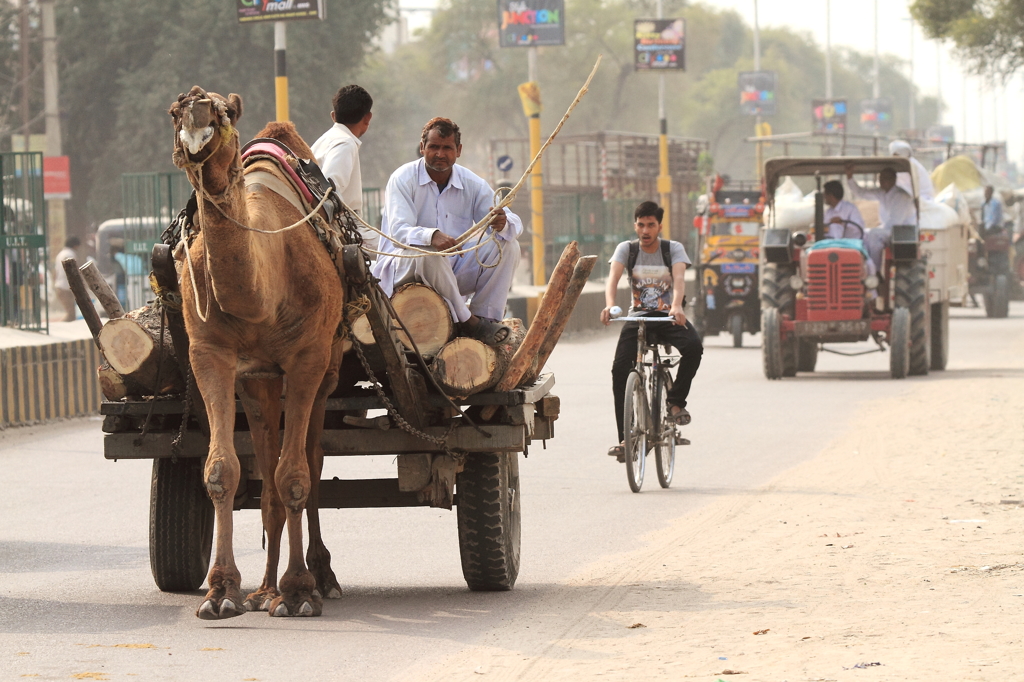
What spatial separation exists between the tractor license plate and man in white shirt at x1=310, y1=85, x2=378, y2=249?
1229 centimetres

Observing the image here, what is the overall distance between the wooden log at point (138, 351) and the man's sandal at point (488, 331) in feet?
Result: 4.68

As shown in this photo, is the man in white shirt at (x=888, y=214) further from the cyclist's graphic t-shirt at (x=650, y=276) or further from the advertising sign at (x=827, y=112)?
the advertising sign at (x=827, y=112)

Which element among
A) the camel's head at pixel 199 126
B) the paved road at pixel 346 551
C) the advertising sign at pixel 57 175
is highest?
the advertising sign at pixel 57 175

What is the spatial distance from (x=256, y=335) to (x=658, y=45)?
129 feet

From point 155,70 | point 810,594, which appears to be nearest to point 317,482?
point 810,594

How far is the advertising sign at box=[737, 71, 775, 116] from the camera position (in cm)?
8338

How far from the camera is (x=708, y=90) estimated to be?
119 meters

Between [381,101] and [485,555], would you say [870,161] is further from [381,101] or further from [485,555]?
[381,101]

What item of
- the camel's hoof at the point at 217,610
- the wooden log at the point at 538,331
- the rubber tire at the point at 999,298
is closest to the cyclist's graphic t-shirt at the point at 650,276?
the wooden log at the point at 538,331

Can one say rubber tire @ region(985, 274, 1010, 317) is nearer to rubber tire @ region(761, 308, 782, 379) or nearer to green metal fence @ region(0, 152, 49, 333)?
rubber tire @ region(761, 308, 782, 379)

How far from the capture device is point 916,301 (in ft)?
67.7

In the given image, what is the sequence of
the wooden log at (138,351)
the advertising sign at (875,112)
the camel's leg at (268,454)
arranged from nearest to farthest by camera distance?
the camel's leg at (268,454) < the wooden log at (138,351) < the advertising sign at (875,112)

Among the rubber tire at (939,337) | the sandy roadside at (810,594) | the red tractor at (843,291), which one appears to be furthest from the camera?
the rubber tire at (939,337)

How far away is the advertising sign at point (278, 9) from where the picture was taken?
2077 cm
